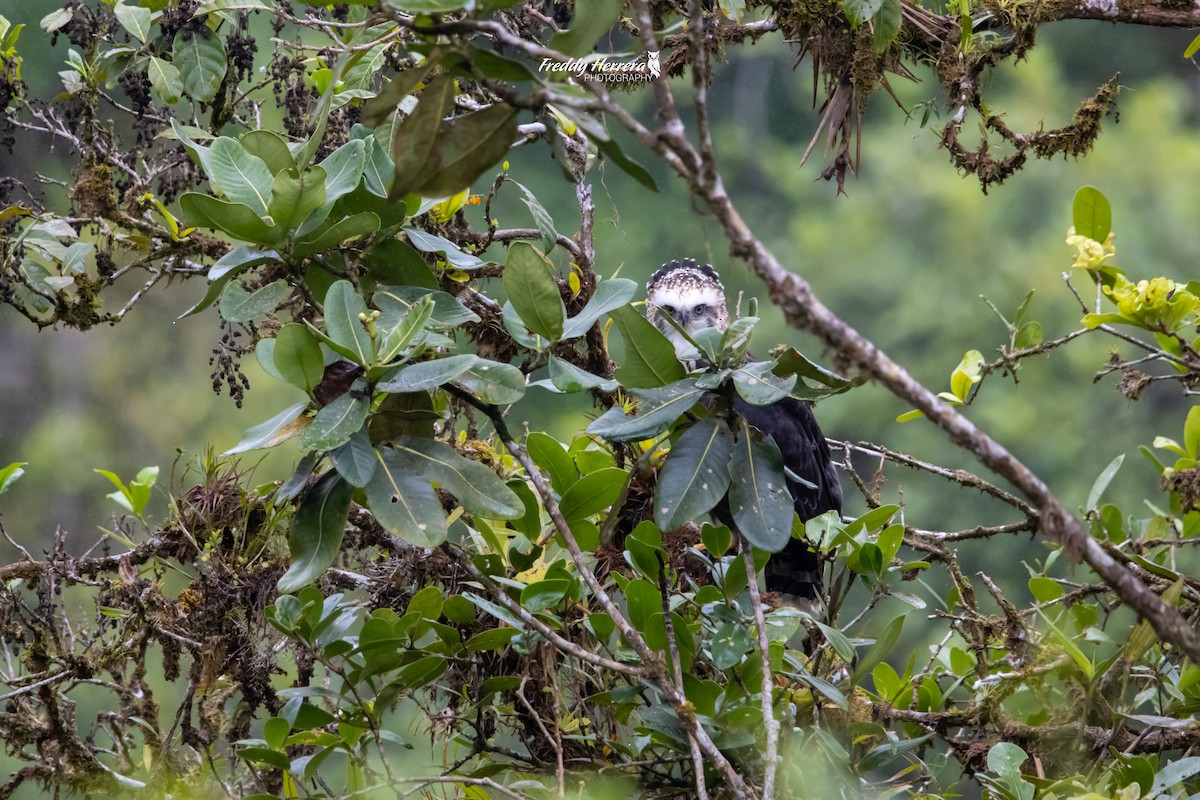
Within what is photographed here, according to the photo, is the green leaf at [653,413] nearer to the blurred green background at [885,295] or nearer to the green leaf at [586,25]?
the green leaf at [586,25]

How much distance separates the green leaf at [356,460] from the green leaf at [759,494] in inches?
14.0

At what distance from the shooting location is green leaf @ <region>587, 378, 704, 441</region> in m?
1.07

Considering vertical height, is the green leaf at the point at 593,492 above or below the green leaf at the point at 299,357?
below

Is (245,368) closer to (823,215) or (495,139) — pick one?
(823,215)

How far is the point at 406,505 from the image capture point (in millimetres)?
995

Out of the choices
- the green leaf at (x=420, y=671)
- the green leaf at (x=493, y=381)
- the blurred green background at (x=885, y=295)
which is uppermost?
the green leaf at (x=493, y=381)

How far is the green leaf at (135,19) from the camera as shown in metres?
1.77

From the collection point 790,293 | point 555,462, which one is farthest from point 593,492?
point 790,293

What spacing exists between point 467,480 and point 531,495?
0.25 meters

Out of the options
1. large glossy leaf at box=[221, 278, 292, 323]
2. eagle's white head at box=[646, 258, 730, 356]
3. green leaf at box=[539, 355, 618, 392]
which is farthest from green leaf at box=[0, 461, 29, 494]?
eagle's white head at box=[646, 258, 730, 356]

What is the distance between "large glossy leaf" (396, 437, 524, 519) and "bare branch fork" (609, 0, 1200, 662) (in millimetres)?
402

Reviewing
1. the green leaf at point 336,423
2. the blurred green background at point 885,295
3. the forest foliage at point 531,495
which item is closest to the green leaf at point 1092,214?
the forest foliage at point 531,495

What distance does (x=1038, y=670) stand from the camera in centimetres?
128

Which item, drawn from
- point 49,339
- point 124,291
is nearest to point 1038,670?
point 124,291
